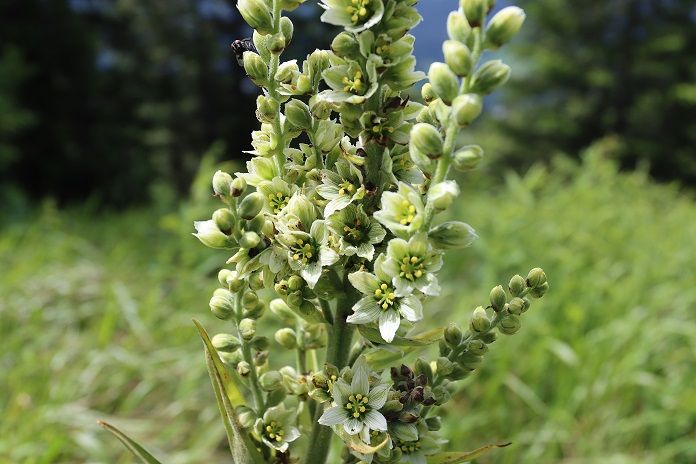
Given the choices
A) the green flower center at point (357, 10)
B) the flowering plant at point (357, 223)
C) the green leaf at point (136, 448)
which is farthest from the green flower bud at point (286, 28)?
the green leaf at point (136, 448)

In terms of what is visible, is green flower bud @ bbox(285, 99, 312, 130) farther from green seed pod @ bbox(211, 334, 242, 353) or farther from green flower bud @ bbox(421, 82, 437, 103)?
green seed pod @ bbox(211, 334, 242, 353)

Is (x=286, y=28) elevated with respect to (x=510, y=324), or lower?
elevated

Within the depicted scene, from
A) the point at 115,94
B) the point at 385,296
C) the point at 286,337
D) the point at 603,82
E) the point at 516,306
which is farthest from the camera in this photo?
the point at 603,82

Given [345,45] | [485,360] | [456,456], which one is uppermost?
[345,45]

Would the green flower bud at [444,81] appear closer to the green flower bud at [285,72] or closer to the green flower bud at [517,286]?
the green flower bud at [285,72]

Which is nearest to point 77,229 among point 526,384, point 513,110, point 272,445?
point 526,384

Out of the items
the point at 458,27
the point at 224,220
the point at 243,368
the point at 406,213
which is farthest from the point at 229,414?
the point at 458,27

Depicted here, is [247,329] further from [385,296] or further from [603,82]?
[603,82]
